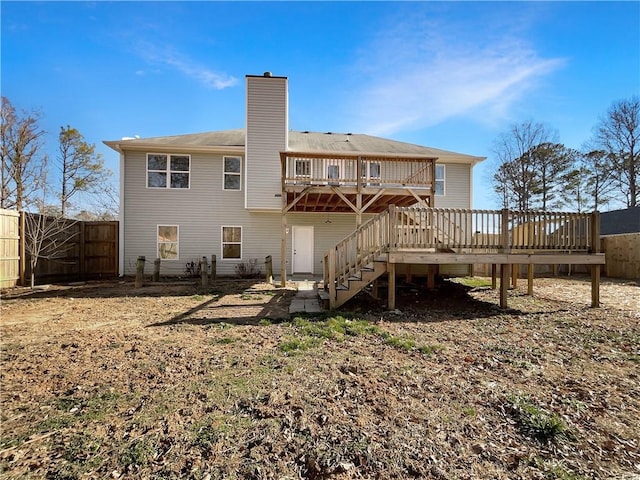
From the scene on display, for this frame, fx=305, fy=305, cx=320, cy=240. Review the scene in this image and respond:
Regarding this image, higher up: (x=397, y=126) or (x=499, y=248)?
(x=397, y=126)

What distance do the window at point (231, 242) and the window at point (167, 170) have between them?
2.68 meters

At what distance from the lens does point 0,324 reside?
565 centimetres

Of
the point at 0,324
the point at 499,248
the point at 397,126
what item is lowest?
the point at 0,324

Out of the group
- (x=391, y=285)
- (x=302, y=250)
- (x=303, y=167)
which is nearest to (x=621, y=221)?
(x=302, y=250)

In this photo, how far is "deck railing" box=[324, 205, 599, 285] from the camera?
22.9 ft

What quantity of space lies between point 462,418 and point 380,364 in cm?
129

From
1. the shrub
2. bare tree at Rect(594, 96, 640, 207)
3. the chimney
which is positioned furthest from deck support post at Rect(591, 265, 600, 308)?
bare tree at Rect(594, 96, 640, 207)

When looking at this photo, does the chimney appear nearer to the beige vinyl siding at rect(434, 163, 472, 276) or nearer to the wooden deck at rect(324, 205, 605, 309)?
the wooden deck at rect(324, 205, 605, 309)

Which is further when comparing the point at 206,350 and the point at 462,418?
the point at 206,350

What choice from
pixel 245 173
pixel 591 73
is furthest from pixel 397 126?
pixel 245 173

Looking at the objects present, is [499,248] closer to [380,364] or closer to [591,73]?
[380,364]

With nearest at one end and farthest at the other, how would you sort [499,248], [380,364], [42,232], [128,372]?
[128,372] → [380,364] → [499,248] → [42,232]

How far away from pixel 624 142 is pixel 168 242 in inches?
1211

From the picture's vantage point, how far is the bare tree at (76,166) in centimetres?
2006
